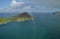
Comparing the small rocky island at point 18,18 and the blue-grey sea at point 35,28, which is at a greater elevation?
the small rocky island at point 18,18

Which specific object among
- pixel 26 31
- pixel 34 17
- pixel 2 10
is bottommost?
pixel 26 31

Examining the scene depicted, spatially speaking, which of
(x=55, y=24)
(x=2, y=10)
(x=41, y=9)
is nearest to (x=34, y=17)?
(x=41, y=9)

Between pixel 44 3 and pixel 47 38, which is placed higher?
pixel 44 3

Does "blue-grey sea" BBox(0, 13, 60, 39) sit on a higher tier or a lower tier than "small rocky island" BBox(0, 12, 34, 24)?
lower

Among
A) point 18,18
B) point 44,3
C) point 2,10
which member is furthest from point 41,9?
point 2,10

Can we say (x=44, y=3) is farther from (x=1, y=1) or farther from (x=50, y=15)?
(x=1, y=1)

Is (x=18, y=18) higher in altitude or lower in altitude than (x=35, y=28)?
higher

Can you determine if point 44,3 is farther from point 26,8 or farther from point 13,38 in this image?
point 13,38
